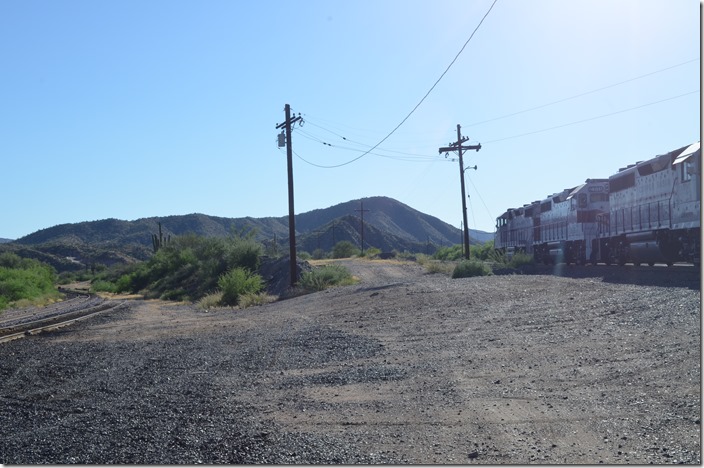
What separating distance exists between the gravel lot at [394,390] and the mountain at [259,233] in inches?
3787

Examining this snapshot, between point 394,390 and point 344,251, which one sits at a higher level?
point 394,390

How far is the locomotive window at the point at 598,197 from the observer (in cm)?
3597

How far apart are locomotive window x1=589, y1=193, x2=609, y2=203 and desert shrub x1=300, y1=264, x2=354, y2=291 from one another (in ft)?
40.6

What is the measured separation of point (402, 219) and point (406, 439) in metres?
176

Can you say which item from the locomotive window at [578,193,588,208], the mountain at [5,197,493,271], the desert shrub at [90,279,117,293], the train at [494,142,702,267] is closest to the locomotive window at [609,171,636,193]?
the train at [494,142,702,267]

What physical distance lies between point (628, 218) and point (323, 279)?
1321 centimetres

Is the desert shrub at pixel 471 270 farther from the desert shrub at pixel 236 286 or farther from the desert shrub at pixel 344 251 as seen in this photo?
the desert shrub at pixel 344 251

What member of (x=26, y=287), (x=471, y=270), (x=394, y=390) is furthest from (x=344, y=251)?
(x=394, y=390)

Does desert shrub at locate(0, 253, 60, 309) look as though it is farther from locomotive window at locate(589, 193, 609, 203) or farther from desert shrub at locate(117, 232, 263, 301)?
locomotive window at locate(589, 193, 609, 203)

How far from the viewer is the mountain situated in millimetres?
124875

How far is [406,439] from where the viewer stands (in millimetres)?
7145

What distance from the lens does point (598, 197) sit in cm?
3612

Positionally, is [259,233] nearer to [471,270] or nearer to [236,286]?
[236,286]

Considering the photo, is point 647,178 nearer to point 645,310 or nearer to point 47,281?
point 645,310
